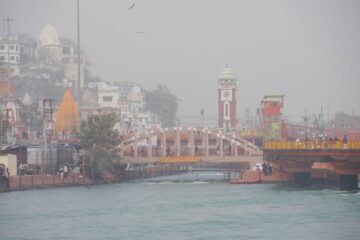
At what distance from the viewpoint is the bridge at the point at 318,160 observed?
9994cm

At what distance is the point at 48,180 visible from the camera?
116125mm

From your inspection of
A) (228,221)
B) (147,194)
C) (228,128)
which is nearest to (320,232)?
(228,221)

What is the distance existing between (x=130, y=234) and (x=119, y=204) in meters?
20.2

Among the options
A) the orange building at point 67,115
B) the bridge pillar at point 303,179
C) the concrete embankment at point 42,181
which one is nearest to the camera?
the concrete embankment at point 42,181

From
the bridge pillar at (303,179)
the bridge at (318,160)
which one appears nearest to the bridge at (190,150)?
the bridge pillar at (303,179)

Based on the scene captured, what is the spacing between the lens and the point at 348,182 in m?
101

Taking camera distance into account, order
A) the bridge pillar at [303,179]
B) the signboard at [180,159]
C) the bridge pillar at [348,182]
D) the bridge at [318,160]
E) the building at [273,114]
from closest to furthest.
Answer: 1. the bridge at [318,160]
2. the bridge pillar at [348,182]
3. the bridge pillar at [303,179]
4. the signboard at [180,159]
5. the building at [273,114]

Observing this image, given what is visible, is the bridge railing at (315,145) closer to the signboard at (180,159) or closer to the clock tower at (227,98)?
the signboard at (180,159)

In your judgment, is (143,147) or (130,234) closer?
(130,234)

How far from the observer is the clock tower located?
188 metres

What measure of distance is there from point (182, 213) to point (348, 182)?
66.4 ft

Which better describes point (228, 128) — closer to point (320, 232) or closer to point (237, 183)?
point (237, 183)

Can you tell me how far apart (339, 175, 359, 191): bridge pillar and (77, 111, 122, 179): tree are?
31.3 meters

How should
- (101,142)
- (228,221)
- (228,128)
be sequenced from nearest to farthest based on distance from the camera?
(228,221)
(101,142)
(228,128)
